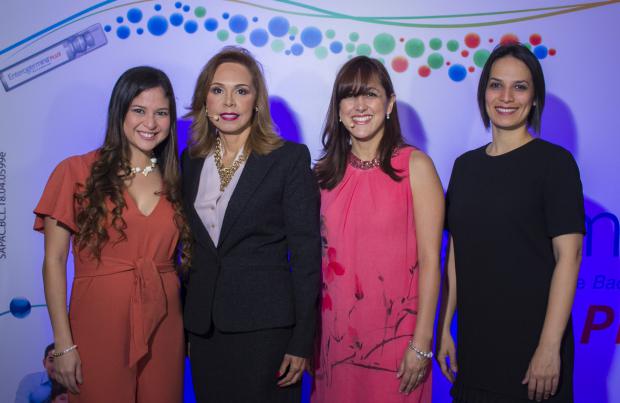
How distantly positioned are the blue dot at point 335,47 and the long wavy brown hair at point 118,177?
1.10m

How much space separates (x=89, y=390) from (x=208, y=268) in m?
0.60

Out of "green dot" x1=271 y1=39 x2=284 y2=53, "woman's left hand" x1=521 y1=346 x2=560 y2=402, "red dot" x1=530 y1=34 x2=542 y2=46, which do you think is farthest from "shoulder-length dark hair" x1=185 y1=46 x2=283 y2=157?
"red dot" x1=530 y1=34 x2=542 y2=46

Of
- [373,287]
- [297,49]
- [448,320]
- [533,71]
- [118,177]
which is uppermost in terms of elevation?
[297,49]

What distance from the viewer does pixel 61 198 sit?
206 centimetres

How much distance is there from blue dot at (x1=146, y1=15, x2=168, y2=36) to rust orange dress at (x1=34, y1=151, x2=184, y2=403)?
3.84ft

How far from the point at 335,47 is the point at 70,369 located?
2.06 metres

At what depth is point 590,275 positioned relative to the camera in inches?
124

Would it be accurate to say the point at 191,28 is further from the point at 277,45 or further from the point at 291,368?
the point at 291,368

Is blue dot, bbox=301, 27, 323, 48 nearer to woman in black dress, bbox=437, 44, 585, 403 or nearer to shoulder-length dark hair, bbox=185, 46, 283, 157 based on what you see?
shoulder-length dark hair, bbox=185, 46, 283, 157

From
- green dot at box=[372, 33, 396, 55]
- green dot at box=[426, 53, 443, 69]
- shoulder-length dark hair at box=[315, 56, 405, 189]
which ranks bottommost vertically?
shoulder-length dark hair at box=[315, 56, 405, 189]

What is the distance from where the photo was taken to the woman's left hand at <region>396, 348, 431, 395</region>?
211 centimetres

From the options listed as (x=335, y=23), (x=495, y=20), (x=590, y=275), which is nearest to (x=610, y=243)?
(x=590, y=275)

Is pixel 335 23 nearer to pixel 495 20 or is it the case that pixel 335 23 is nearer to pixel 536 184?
pixel 495 20

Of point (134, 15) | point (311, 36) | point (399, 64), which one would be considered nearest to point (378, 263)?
point (399, 64)
